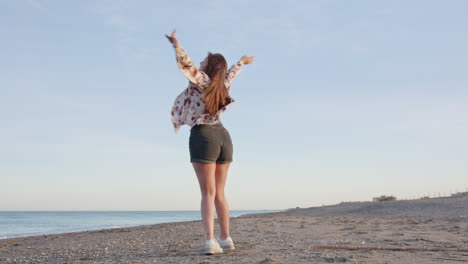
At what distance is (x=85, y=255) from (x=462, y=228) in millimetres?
5679

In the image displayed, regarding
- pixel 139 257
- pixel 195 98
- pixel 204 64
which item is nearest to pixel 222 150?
pixel 195 98

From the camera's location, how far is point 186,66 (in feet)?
14.6

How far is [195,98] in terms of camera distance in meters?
4.79

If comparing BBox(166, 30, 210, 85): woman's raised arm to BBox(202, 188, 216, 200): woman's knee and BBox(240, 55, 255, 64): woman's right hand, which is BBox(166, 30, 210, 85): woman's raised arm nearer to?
BBox(240, 55, 255, 64): woman's right hand

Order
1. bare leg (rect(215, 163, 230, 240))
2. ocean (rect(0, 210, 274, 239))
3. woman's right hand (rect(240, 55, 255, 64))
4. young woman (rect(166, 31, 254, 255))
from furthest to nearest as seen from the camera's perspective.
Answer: ocean (rect(0, 210, 274, 239)), woman's right hand (rect(240, 55, 255, 64)), bare leg (rect(215, 163, 230, 240)), young woman (rect(166, 31, 254, 255))

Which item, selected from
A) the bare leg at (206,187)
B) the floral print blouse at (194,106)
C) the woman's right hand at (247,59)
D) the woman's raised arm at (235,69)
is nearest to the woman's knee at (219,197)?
the bare leg at (206,187)

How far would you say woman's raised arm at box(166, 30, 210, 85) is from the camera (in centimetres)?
437

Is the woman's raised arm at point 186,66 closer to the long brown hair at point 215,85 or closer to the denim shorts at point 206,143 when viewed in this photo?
the long brown hair at point 215,85

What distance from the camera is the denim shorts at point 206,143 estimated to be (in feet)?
15.3

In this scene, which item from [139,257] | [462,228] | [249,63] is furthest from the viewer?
[462,228]

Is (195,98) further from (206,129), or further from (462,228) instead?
(462,228)

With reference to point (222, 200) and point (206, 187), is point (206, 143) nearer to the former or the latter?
point (206, 187)

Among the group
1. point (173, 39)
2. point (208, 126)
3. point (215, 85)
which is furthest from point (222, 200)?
point (173, 39)

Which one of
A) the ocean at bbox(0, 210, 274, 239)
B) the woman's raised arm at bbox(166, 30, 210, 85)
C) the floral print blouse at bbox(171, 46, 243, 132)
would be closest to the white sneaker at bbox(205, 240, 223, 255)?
the floral print blouse at bbox(171, 46, 243, 132)
